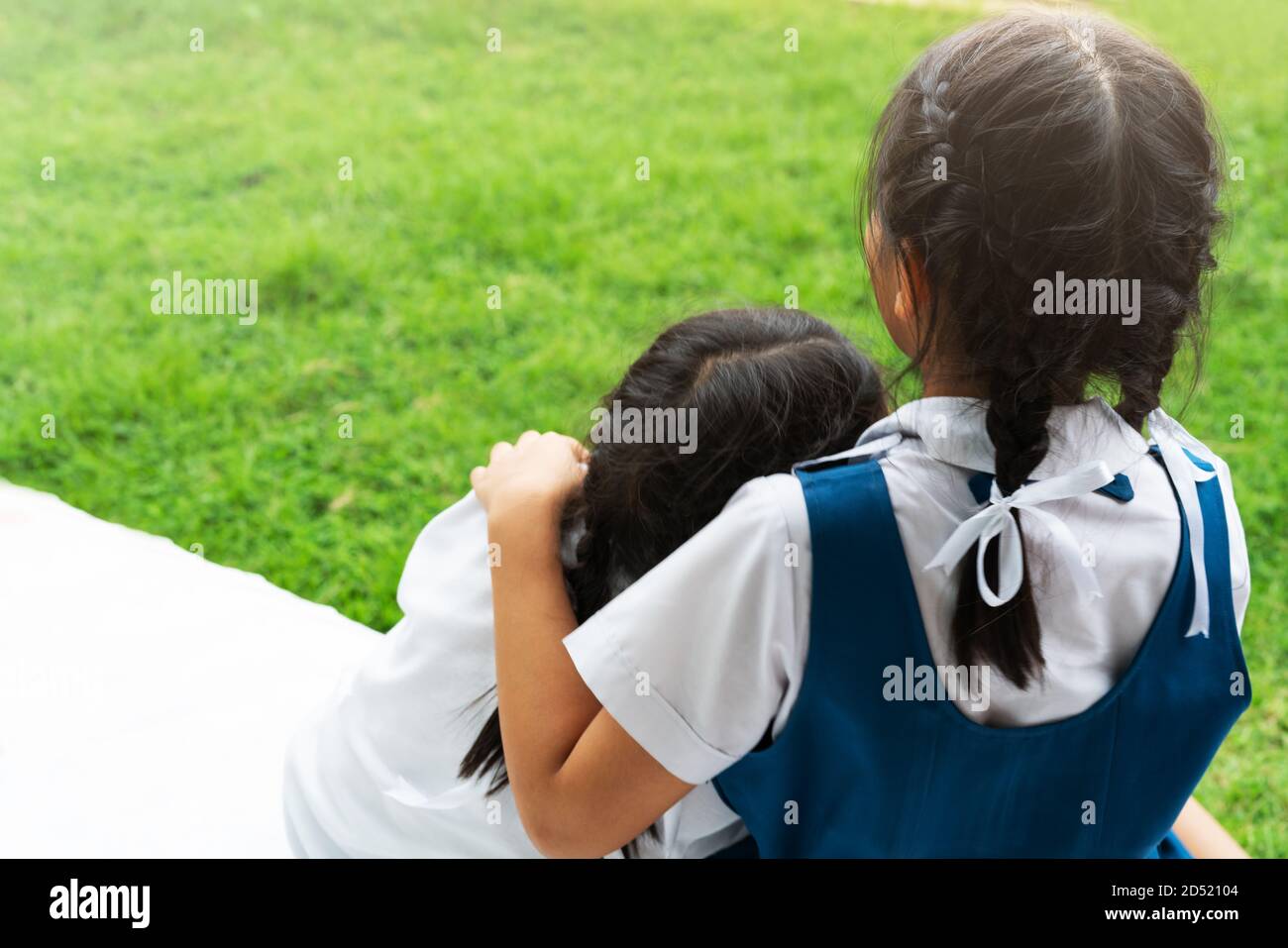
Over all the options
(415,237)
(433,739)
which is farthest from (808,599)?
(415,237)

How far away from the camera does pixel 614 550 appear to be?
4.38 feet

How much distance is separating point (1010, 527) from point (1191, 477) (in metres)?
0.26

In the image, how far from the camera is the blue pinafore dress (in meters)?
1.05

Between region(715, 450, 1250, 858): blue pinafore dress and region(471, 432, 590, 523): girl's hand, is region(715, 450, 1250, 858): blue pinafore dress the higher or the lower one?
the lower one

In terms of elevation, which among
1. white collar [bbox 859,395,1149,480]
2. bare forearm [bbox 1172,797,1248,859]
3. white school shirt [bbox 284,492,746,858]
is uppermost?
white collar [bbox 859,395,1149,480]

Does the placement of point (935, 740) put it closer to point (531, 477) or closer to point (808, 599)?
point (808, 599)

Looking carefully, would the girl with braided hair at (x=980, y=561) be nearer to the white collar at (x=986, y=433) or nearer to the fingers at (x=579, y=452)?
the white collar at (x=986, y=433)

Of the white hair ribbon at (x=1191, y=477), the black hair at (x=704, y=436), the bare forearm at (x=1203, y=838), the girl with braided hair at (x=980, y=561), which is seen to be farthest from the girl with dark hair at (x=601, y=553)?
the bare forearm at (x=1203, y=838)

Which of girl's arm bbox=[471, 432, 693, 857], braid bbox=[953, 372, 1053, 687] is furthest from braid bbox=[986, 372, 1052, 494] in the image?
girl's arm bbox=[471, 432, 693, 857]

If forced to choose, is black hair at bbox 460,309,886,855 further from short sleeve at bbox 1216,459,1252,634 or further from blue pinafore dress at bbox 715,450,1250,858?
short sleeve at bbox 1216,459,1252,634

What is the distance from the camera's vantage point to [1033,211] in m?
0.98

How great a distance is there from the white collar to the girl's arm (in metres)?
0.38

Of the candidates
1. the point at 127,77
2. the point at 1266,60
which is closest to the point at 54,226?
the point at 127,77

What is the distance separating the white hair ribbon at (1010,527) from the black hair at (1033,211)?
2cm
